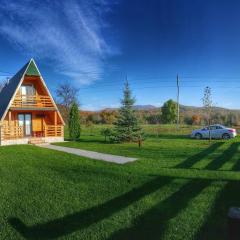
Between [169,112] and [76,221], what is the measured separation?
181 feet

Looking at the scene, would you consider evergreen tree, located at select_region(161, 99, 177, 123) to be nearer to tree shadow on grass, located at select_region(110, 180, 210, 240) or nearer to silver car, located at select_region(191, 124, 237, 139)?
silver car, located at select_region(191, 124, 237, 139)

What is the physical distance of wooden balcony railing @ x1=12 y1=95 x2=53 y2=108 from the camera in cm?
2206

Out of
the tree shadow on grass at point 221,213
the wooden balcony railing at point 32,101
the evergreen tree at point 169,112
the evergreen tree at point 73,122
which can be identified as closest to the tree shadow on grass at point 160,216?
the tree shadow on grass at point 221,213

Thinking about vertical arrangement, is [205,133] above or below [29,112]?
below

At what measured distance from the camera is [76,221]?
6176 millimetres

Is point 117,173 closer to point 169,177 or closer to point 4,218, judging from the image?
point 169,177

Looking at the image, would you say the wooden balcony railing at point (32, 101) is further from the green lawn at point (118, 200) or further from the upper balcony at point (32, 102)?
the green lawn at point (118, 200)

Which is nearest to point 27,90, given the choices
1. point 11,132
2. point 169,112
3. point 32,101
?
point 32,101

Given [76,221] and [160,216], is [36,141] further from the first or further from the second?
[160,216]

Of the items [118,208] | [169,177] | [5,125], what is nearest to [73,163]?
[169,177]

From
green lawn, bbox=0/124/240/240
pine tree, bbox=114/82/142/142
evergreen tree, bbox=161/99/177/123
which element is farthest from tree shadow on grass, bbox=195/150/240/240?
evergreen tree, bbox=161/99/177/123

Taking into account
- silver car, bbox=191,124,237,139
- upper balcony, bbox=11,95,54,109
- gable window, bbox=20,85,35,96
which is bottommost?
silver car, bbox=191,124,237,139

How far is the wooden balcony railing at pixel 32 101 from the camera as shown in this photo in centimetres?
2206

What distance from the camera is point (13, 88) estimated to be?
21938mm
